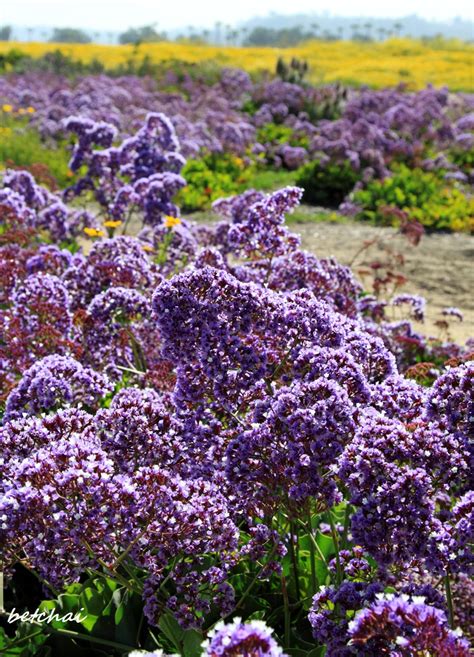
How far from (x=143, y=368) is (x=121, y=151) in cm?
385

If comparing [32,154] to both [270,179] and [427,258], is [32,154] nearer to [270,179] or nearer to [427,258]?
[270,179]

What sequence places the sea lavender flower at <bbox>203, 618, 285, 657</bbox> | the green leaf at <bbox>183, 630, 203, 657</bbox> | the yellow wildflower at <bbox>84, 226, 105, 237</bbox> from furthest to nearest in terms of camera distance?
the yellow wildflower at <bbox>84, 226, 105, 237</bbox>
the green leaf at <bbox>183, 630, 203, 657</bbox>
the sea lavender flower at <bbox>203, 618, 285, 657</bbox>

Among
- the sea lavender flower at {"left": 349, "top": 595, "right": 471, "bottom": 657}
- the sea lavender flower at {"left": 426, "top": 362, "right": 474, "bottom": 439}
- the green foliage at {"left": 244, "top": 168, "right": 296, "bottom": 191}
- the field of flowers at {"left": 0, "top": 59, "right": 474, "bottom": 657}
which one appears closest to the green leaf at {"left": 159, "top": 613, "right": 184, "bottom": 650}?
the field of flowers at {"left": 0, "top": 59, "right": 474, "bottom": 657}

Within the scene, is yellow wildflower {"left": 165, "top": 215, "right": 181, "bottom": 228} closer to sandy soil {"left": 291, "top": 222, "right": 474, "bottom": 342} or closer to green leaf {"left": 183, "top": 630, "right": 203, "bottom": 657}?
sandy soil {"left": 291, "top": 222, "right": 474, "bottom": 342}

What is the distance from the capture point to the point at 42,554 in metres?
2.88

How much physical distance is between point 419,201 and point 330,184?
2.03 metres

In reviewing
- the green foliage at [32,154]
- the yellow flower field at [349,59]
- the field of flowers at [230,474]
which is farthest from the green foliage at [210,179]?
the yellow flower field at [349,59]

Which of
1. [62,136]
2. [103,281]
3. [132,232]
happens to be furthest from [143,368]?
[62,136]

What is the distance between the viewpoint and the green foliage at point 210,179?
15.8 metres

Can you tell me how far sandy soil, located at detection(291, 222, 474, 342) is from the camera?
1050 centimetres

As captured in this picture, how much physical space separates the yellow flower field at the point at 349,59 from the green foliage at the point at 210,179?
28.7 metres

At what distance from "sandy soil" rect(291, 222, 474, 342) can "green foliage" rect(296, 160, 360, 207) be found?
6.23 ft

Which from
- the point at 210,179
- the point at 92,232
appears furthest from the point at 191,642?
the point at 210,179

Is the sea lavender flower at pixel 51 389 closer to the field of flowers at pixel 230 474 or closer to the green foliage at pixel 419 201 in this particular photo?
the field of flowers at pixel 230 474
